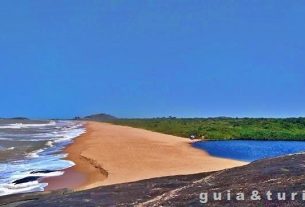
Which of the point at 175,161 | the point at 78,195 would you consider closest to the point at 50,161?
the point at 175,161

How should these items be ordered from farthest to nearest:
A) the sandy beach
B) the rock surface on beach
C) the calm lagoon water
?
1. the calm lagoon water
2. the sandy beach
3. the rock surface on beach

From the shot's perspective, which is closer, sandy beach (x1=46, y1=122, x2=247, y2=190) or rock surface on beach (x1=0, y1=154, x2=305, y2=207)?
rock surface on beach (x1=0, y1=154, x2=305, y2=207)

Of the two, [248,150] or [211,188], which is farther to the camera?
[248,150]

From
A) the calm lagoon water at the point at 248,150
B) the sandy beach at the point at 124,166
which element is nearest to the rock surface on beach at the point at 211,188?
the sandy beach at the point at 124,166

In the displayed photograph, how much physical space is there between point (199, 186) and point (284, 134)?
78.3 m

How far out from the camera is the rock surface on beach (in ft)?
46.5

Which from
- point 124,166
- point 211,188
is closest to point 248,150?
point 124,166

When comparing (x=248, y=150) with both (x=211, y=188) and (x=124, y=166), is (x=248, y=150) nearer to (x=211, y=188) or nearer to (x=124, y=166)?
(x=124, y=166)

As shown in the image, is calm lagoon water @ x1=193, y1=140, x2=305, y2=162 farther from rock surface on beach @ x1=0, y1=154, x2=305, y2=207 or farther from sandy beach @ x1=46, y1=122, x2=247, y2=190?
rock surface on beach @ x1=0, y1=154, x2=305, y2=207

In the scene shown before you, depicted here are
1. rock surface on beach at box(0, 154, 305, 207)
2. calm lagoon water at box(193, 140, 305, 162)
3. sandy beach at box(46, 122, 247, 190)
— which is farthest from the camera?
calm lagoon water at box(193, 140, 305, 162)

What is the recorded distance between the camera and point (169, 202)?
15.4 m

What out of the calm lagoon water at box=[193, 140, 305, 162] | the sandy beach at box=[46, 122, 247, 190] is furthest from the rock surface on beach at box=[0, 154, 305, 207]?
the calm lagoon water at box=[193, 140, 305, 162]

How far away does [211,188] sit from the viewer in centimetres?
1631

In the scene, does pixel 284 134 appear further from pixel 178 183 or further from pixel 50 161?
pixel 178 183
